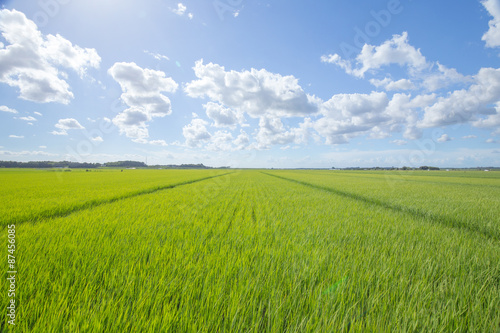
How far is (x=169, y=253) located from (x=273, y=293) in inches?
62.9

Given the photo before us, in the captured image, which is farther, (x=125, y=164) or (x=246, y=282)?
(x=125, y=164)

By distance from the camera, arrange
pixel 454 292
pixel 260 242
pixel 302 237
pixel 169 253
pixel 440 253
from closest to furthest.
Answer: pixel 454 292 < pixel 169 253 < pixel 440 253 < pixel 260 242 < pixel 302 237

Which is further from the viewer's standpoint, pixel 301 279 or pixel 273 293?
pixel 301 279

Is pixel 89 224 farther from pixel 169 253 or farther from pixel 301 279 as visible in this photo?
pixel 301 279

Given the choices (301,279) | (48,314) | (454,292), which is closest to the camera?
(48,314)

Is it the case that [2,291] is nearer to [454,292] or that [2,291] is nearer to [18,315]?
[18,315]

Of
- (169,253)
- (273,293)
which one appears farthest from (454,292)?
(169,253)

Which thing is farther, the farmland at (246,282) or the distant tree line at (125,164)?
the distant tree line at (125,164)

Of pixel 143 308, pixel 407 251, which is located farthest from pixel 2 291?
pixel 407 251

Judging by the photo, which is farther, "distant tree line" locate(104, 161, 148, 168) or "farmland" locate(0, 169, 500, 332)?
"distant tree line" locate(104, 161, 148, 168)

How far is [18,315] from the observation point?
1.36 meters

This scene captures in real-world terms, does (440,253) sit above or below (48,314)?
below

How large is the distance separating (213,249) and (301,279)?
132 cm

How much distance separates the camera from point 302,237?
334 centimetres
